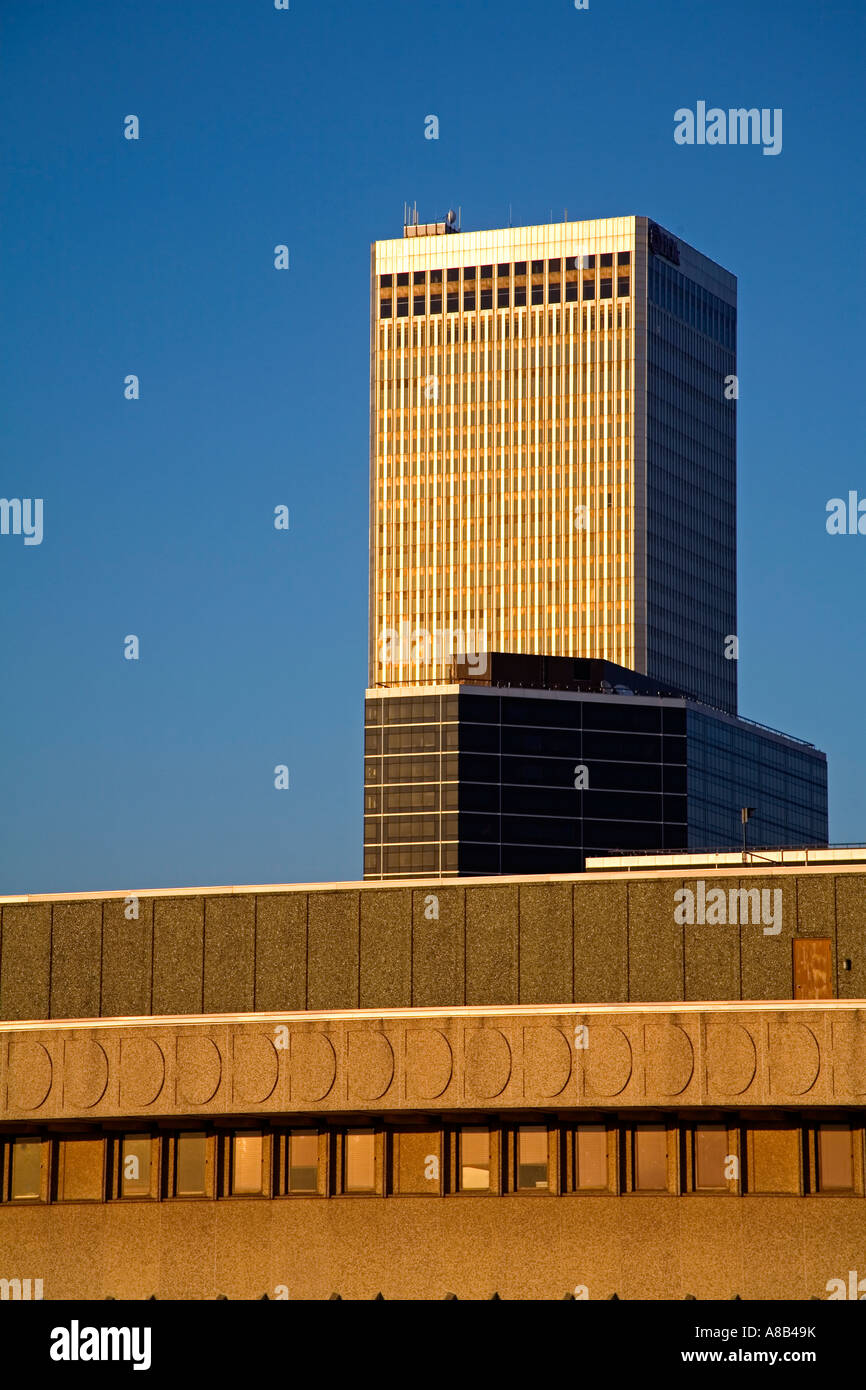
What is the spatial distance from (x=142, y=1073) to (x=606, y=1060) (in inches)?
304

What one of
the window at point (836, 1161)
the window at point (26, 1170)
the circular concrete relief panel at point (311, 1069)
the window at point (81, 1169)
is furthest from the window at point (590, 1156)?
the window at point (26, 1170)

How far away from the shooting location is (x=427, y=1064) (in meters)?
38.4

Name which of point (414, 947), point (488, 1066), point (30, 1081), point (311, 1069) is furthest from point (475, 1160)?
point (30, 1081)

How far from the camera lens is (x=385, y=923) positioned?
139 ft

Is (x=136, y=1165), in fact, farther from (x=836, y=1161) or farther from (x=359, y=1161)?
(x=836, y=1161)

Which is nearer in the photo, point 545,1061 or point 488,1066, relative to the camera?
point 545,1061

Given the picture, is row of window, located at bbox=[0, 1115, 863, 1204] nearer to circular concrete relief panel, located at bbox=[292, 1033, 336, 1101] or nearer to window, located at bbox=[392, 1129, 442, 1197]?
window, located at bbox=[392, 1129, 442, 1197]

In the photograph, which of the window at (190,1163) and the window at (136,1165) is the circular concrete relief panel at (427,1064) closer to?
the window at (190,1163)

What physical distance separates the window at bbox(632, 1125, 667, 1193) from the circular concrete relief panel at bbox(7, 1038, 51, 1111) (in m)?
9.76

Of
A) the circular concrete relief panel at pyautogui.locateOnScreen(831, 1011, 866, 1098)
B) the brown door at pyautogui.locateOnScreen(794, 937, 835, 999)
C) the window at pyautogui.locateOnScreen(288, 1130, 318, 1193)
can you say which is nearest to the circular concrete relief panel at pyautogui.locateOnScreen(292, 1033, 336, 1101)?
the window at pyautogui.locateOnScreen(288, 1130, 318, 1193)

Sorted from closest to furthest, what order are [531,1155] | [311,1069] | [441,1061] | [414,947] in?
[441,1061]
[311,1069]
[531,1155]
[414,947]

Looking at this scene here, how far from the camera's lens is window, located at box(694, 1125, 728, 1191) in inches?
1510
